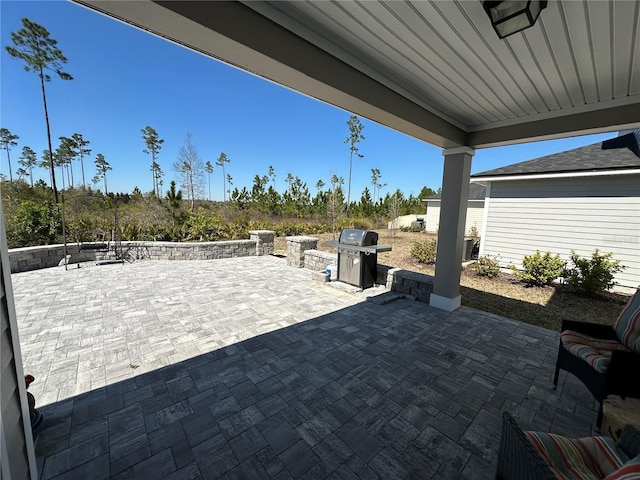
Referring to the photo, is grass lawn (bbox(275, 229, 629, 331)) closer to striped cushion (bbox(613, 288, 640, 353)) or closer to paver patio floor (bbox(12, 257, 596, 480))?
paver patio floor (bbox(12, 257, 596, 480))

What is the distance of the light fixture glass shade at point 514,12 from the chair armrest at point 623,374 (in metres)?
2.53

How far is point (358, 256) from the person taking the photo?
5.42 metres

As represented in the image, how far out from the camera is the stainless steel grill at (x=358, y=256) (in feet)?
17.5

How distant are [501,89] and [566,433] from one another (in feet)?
11.3

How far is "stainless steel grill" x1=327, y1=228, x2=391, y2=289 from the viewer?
5330 mm

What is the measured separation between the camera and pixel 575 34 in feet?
6.51

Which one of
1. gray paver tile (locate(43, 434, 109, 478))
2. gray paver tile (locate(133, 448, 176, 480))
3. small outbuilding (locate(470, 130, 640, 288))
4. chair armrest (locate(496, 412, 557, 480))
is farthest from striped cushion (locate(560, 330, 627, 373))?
small outbuilding (locate(470, 130, 640, 288))

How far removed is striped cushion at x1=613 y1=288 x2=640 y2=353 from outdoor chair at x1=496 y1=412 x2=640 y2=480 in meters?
1.47

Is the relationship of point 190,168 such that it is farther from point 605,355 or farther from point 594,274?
point 605,355

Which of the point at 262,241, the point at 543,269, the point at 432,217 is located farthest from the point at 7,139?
the point at 543,269

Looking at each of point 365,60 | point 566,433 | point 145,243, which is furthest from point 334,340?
point 145,243

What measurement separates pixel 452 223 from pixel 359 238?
179 centimetres

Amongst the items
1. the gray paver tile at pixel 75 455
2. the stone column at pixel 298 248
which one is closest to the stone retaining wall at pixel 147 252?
the stone column at pixel 298 248

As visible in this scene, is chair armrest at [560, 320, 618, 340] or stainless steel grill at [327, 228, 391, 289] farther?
stainless steel grill at [327, 228, 391, 289]
